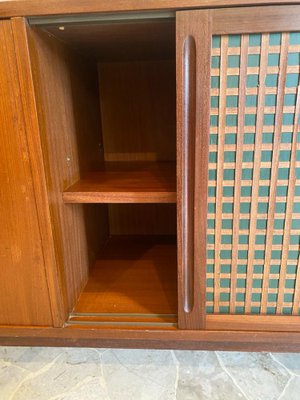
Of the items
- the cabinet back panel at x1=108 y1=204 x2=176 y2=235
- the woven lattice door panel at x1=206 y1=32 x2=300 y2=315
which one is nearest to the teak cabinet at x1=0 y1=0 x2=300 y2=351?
the woven lattice door panel at x1=206 y1=32 x2=300 y2=315

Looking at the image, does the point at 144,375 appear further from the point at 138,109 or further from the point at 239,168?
the point at 138,109

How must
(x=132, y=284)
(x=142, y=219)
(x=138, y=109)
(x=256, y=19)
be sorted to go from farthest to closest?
(x=142, y=219), (x=138, y=109), (x=132, y=284), (x=256, y=19)

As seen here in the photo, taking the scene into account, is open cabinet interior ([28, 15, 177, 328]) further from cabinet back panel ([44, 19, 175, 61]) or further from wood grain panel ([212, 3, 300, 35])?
wood grain panel ([212, 3, 300, 35])

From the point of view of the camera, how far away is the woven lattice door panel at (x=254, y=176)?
637 millimetres

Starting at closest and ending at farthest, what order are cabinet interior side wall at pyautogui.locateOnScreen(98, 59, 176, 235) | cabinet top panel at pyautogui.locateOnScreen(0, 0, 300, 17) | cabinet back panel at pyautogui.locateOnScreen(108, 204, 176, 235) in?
cabinet top panel at pyautogui.locateOnScreen(0, 0, 300, 17) < cabinet interior side wall at pyautogui.locateOnScreen(98, 59, 176, 235) < cabinet back panel at pyautogui.locateOnScreen(108, 204, 176, 235)

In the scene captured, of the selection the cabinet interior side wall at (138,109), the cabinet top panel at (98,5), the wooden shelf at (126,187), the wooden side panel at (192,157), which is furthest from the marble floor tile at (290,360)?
the cabinet top panel at (98,5)

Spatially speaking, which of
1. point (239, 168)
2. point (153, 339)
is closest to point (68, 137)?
point (239, 168)

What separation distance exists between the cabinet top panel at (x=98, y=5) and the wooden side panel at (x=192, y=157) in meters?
0.02

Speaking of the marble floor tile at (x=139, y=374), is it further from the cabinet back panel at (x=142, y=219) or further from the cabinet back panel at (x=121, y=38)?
the cabinet back panel at (x=121, y=38)

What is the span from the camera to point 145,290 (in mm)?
972

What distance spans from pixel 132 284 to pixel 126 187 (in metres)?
0.36

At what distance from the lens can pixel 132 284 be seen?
1015mm

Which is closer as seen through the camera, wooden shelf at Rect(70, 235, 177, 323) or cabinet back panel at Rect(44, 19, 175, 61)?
cabinet back panel at Rect(44, 19, 175, 61)

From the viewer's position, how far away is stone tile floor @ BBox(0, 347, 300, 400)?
2.48 feet
